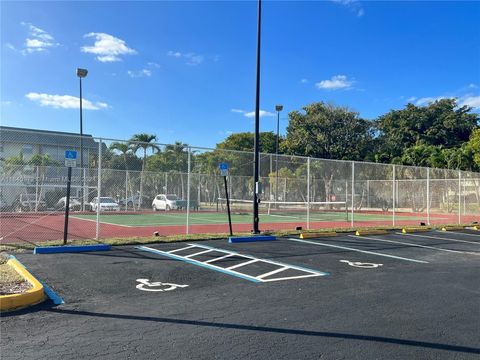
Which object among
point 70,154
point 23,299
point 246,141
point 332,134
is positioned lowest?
point 23,299

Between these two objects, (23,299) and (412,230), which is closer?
(23,299)

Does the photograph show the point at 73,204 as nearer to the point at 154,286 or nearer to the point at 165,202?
the point at 165,202

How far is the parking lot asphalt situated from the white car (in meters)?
11.9

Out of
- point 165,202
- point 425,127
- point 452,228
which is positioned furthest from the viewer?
point 425,127

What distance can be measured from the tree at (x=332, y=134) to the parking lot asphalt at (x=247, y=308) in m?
37.4

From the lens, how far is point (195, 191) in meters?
22.7

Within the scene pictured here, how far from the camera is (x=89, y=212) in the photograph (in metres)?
19.6

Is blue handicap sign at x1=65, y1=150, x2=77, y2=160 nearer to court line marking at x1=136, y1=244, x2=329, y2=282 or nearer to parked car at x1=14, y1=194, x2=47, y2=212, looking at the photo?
court line marking at x1=136, y1=244, x2=329, y2=282

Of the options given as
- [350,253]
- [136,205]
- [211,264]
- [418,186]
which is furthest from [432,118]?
[211,264]

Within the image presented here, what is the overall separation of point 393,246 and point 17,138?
1123 cm

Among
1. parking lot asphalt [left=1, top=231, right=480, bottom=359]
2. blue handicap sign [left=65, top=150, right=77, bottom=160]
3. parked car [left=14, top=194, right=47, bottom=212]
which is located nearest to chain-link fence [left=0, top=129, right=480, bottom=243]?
parked car [left=14, top=194, right=47, bottom=212]

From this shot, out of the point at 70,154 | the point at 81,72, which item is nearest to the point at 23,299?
the point at 70,154

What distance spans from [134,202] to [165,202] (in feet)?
11.1

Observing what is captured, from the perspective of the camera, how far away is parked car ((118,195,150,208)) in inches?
780
